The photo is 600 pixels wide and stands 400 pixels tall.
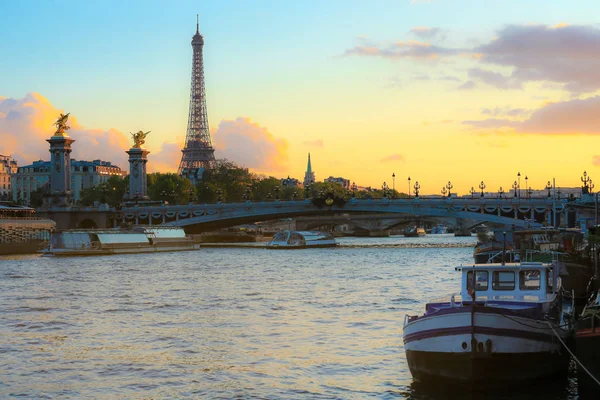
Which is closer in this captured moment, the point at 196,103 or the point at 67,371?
the point at 67,371

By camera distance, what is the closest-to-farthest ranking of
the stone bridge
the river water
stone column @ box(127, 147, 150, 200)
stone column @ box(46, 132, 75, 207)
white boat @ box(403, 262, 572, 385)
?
1. white boat @ box(403, 262, 572, 385)
2. the river water
3. the stone bridge
4. stone column @ box(46, 132, 75, 207)
5. stone column @ box(127, 147, 150, 200)

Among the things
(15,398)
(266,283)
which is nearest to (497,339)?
(15,398)

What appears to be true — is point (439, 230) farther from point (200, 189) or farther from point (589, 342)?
point (589, 342)

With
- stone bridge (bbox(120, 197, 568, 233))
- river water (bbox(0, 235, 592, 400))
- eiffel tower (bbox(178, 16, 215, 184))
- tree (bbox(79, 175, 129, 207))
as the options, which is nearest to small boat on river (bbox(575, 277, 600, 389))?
river water (bbox(0, 235, 592, 400))

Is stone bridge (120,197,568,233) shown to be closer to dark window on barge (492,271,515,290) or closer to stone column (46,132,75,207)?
stone column (46,132,75,207)

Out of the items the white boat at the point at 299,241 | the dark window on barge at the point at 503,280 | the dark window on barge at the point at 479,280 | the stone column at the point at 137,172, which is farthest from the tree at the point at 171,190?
the dark window on barge at the point at 503,280

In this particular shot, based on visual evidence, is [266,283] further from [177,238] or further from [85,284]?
[177,238]

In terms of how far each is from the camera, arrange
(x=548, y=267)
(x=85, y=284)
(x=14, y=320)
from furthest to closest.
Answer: (x=85, y=284) → (x=14, y=320) → (x=548, y=267)

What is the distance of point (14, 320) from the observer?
1166 inches

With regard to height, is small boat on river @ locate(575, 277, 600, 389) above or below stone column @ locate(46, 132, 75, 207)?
below

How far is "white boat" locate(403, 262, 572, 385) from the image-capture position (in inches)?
713

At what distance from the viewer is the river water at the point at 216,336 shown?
19219 millimetres

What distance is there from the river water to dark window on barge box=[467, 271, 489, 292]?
2382mm

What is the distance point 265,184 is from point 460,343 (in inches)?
5412
